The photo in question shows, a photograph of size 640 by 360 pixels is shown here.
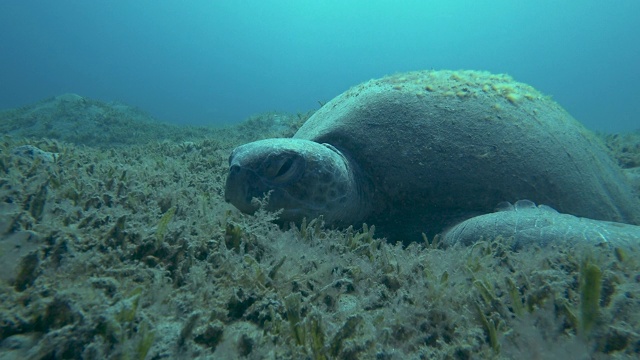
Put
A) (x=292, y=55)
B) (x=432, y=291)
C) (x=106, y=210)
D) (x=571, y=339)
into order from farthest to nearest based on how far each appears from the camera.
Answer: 1. (x=292, y=55)
2. (x=106, y=210)
3. (x=432, y=291)
4. (x=571, y=339)

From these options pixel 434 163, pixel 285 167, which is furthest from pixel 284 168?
pixel 434 163

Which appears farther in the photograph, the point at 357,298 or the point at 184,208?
the point at 184,208

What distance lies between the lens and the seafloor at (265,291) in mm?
1108

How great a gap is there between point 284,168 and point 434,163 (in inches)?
58.2

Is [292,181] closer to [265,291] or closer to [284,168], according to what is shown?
[284,168]

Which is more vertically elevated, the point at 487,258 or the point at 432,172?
the point at 432,172

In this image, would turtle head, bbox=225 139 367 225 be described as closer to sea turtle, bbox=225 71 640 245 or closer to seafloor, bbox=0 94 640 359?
sea turtle, bbox=225 71 640 245

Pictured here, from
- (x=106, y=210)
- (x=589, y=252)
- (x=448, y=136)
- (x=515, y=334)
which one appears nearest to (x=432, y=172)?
(x=448, y=136)

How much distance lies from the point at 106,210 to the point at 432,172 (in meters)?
2.70

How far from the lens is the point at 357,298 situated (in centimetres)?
165

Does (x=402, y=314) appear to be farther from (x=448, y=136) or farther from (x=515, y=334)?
(x=448, y=136)

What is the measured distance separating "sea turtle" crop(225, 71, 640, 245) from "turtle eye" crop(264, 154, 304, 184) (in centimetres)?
1

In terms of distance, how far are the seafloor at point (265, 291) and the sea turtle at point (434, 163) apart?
32.0 inches

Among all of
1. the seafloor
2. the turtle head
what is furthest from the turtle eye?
the seafloor
